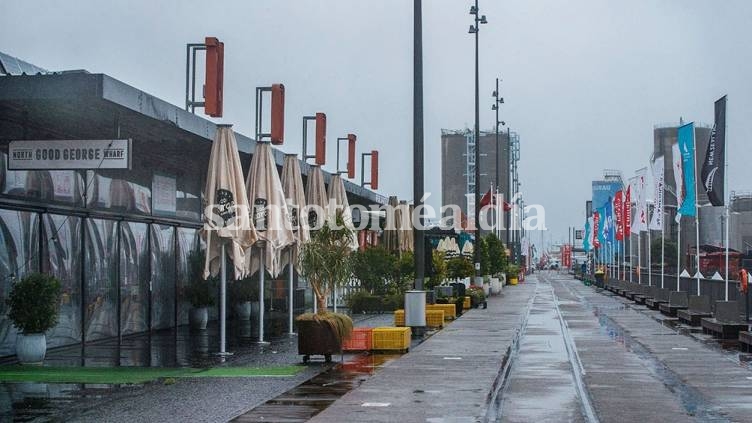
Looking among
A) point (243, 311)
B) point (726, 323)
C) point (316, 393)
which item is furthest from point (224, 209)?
point (726, 323)

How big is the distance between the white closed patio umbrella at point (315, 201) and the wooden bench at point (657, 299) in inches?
765

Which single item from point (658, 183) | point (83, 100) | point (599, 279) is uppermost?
point (658, 183)

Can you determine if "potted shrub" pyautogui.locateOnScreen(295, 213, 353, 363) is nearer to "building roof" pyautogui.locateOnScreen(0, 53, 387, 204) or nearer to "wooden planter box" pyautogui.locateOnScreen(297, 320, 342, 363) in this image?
"wooden planter box" pyautogui.locateOnScreen(297, 320, 342, 363)

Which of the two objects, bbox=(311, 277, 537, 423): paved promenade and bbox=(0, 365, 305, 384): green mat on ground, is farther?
bbox=(0, 365, 305, 384): green mat on ground

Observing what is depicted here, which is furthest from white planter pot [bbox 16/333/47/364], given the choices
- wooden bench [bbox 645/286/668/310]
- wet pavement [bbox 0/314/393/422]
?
wooden bench [bbox 645/286/668/310]

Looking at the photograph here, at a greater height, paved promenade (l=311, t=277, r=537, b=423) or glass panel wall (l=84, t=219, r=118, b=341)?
glass panel wall (l=84, t=219, r=118, b=341)

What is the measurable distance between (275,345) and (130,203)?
19.2ft

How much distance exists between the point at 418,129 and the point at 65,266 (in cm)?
862

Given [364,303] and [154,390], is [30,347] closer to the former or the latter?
[154,390]

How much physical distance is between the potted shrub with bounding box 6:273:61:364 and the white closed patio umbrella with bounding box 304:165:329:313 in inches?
326

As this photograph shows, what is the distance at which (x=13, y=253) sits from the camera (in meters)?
19.7

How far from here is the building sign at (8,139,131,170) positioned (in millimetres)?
16980

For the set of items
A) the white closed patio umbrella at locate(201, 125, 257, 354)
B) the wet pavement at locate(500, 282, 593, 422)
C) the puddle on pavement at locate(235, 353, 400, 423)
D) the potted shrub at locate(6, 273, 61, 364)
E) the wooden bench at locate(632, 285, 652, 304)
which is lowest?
the wet pavement at locate(500, 282, 593, 422)

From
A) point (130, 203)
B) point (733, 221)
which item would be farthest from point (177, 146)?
point (733, 221)
